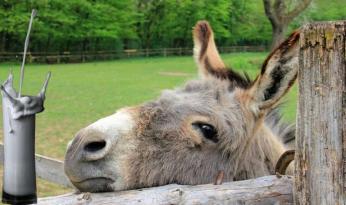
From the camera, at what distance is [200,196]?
226 centimetres

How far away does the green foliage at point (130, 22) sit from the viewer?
4572 centimetres

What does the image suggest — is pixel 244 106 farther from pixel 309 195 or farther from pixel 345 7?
pixel 345 7

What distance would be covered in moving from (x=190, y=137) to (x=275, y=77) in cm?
56

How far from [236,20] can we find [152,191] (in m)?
61.7

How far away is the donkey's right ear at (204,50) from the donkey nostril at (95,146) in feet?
3.90

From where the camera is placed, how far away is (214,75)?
318 cm

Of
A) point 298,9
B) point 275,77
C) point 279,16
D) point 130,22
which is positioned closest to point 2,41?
point 130,22

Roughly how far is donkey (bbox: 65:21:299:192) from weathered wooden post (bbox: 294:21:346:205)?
33 centimetres

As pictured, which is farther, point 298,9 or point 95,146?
point 298,9

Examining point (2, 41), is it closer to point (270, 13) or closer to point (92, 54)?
point (92, 54)

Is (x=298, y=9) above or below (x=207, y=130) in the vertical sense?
above

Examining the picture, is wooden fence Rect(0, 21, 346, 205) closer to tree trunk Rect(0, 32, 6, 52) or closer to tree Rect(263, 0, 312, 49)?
tree Rect(263, 0, 312, 49)

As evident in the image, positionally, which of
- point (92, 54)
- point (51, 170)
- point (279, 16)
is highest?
point (279, 16)

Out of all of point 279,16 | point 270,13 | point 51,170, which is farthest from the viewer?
point 270,13
